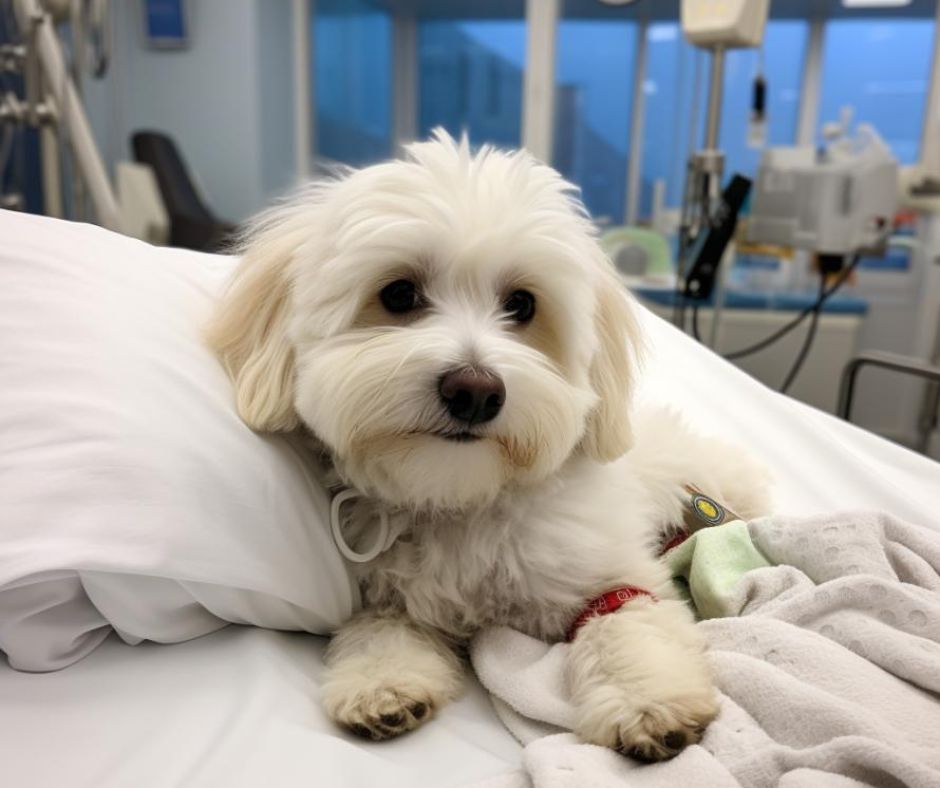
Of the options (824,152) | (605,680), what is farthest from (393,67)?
(605,680)

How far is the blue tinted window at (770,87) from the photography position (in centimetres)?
482

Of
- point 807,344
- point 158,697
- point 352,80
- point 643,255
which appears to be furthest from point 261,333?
point 352,80

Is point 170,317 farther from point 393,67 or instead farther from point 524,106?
point 393,67

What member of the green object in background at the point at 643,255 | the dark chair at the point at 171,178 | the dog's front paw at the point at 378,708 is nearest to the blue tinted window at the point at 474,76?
the green object in background at the point at 643,255

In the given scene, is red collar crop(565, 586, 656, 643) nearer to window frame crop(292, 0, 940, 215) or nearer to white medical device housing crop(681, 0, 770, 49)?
white medical device housing crop(681, 0, 770, 49)

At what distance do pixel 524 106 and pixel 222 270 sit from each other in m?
4.06

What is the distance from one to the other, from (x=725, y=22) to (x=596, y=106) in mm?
2800

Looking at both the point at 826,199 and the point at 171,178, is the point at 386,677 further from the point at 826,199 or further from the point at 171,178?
the point at 171,178

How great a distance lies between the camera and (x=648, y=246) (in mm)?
4297

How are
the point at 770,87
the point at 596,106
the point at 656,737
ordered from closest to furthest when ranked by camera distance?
the point at 656,737
the point at 770,87
the point at 596,106

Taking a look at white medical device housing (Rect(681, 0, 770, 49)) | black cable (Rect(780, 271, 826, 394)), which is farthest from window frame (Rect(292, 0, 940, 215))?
white medical device housing (Rect(681, 0, 770, 49))

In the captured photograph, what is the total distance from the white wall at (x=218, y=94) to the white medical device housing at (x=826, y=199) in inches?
126

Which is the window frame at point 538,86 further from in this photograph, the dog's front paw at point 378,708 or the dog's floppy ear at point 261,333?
the dog's front paw at point 378,708

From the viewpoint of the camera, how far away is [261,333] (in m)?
1.08
